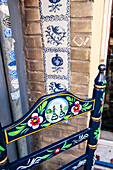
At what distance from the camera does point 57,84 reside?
3.22 ft

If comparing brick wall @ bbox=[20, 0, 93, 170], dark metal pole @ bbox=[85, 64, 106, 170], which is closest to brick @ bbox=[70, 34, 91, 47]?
brick wall @ bbox=[20, 0, 93, 170]

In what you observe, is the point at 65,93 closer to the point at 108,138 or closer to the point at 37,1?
the point at 37,1

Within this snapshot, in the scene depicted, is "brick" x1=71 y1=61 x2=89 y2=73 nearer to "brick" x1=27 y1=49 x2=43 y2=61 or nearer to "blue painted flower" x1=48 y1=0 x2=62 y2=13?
"brick" x1=27 y1=49 x2=43 y2=61

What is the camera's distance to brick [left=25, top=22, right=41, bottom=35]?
34.4 inches

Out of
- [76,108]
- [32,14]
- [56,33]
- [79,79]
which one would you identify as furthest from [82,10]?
[76,108]

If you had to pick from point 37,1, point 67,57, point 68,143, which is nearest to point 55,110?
point 68,143

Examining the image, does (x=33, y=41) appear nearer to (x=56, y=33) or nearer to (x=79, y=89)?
(x=56, y=33)

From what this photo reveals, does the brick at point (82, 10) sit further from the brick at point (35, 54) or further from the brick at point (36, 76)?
the brick at point (36, 76)

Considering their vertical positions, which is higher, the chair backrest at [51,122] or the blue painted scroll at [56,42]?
the blue painted scroll at [56,42]

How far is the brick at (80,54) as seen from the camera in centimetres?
86

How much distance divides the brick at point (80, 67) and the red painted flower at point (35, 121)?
0.43m

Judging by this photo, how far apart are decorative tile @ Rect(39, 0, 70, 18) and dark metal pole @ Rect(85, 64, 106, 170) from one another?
36 centimetres

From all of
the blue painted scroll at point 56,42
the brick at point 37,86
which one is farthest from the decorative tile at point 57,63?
the brick at point 37,86

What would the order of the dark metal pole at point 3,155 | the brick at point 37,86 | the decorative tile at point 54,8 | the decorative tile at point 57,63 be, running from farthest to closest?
the brick at point 37,86
the decorative tile at point 57,63
the decorative tile at point 54,8
the dark metal pole at point 3,155
